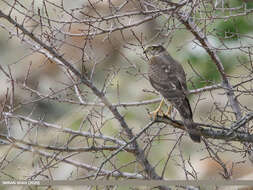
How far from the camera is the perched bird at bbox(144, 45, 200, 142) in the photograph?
565 centimetres

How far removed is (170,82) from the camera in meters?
6.24

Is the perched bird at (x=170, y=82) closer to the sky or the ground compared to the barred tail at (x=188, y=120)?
closer to the sky

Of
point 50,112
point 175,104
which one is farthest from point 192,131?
point 50,112

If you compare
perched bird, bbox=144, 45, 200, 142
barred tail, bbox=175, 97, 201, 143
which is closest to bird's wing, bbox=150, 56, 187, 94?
perched bird, bbox=144, 45, 200, 142

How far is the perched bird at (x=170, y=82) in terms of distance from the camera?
5.65 metres

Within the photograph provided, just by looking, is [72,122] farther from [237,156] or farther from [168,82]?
[168,82]

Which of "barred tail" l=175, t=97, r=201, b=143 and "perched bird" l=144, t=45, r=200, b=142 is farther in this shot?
"perched bird" l=144, t=45, r=200, b=142

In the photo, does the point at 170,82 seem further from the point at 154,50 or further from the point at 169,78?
the point at 154,50

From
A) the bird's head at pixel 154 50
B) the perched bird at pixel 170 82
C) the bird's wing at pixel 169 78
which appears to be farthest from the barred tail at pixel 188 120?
the bird's head at pixel 154 50

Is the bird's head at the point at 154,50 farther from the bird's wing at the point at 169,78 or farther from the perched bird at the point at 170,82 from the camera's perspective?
the bird's wing at the point at 169,78

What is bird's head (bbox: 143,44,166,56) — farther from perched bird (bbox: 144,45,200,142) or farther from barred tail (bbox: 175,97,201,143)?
barred tail (bbox: 175,97,201,143)

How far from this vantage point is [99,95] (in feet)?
16.5

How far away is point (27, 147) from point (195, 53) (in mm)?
9858

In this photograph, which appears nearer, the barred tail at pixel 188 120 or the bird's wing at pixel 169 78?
the barred tail at pixel 188 120
